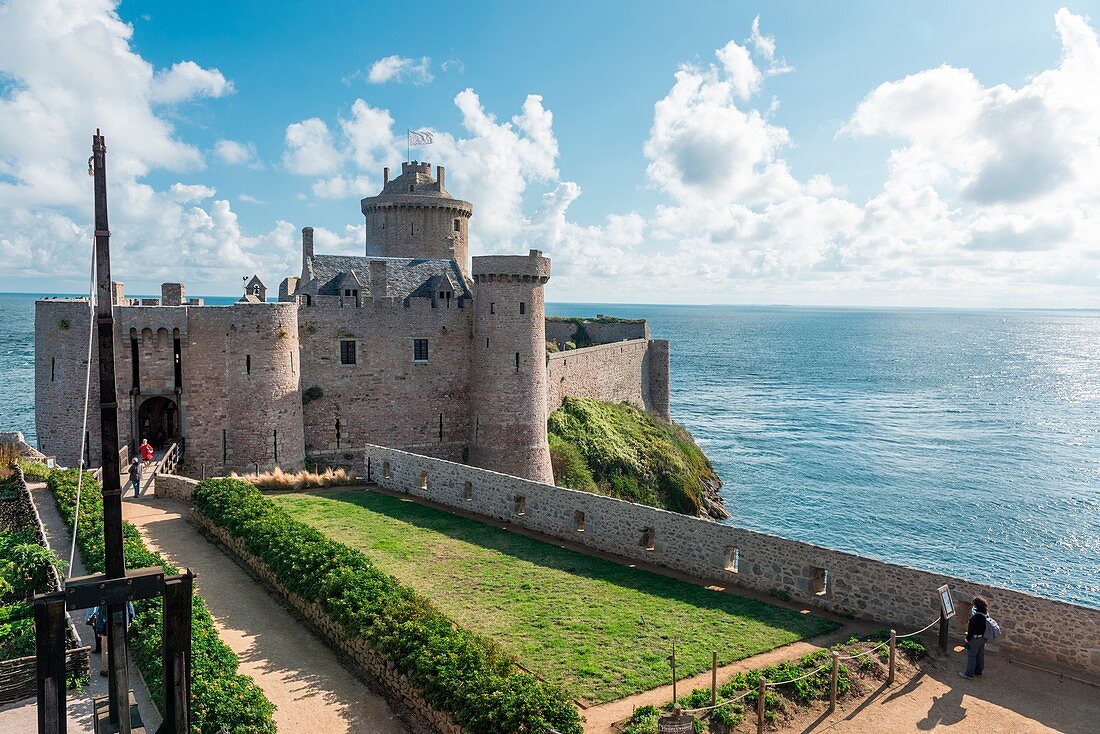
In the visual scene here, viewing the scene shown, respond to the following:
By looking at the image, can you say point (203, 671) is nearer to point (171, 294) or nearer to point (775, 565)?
point (775, 565)

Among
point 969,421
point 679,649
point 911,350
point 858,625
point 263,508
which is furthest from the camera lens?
point 911,350

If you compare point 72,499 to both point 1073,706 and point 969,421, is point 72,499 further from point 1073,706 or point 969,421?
point 969,421

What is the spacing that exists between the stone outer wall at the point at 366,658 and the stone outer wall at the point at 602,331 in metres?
43.7

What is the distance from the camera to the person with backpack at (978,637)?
1327cm

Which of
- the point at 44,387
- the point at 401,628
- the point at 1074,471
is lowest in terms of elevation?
the point at 1074,471

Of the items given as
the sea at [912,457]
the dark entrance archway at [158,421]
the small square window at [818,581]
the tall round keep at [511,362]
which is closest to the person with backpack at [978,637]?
the small square window at [818,581]

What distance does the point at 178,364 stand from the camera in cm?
2766

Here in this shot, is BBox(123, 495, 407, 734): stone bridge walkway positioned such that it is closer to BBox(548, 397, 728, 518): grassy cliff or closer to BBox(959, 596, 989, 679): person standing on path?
BBox(959, 596, 989, 679): person standing on path

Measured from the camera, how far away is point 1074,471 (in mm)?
51844

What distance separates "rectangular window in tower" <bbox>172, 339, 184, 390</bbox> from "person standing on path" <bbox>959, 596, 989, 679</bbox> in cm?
2669

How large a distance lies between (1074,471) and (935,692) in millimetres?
49723

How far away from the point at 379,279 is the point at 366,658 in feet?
75.8

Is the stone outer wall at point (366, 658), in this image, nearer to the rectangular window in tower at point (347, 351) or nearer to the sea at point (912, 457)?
the rectangular window in tower at point (347, 351)

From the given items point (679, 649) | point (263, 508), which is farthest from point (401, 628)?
point (263, 508)
